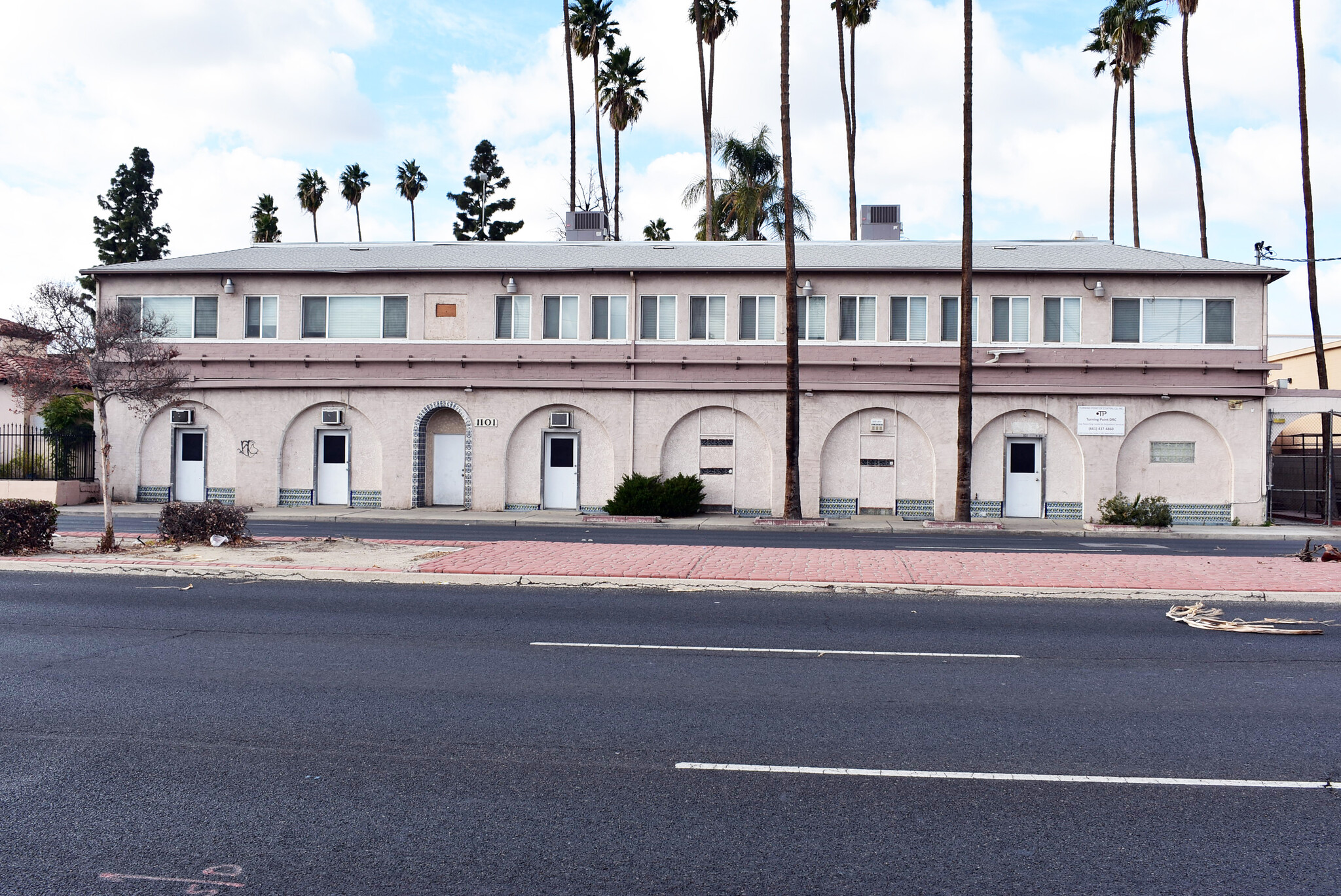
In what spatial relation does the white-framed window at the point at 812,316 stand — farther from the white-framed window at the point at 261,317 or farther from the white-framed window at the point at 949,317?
the white-framed window at the point at 261,317

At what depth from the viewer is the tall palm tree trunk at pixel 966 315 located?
24.3 m

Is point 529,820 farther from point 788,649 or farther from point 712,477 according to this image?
point 712,477

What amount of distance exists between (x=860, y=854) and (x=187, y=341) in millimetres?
29277

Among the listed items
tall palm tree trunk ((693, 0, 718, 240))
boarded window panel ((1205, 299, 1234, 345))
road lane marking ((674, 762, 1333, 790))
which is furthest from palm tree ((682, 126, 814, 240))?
road lane marking ((674, 762, 1333, 790))

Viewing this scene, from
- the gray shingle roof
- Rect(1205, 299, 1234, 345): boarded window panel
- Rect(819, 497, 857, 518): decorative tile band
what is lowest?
Rect(819, 497, 857, 518): decorative tile band

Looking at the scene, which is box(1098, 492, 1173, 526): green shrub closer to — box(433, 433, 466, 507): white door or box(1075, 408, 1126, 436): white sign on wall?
box(1075, 408, 1126, 436): white sign on wall

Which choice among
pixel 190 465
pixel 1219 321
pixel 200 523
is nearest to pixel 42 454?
pixel 190 465

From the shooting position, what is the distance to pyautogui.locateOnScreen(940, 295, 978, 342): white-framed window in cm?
2700

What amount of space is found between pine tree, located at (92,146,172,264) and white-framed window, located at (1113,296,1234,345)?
52747mm

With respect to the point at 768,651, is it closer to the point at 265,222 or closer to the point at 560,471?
the point at 560,471

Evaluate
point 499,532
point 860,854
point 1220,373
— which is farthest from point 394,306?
point 860,854

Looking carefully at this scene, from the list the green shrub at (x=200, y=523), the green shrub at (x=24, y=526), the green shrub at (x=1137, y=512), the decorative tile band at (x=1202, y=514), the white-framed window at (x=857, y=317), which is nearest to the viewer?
the green shrub at (x=24, y=526)

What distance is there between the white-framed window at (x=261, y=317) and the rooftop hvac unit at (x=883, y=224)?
19.6m

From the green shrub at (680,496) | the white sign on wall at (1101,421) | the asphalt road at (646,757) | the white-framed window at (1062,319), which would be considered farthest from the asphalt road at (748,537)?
the asphalt road at (646,757)
